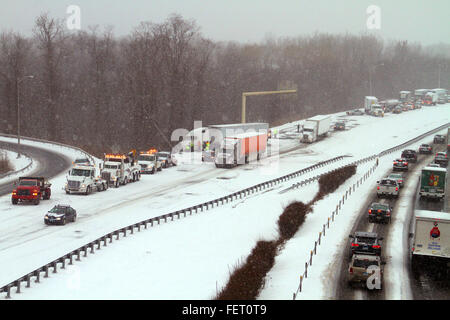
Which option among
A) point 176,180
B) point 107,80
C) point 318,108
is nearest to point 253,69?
point 318,108

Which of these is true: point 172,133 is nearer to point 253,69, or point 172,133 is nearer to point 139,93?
point 139,93

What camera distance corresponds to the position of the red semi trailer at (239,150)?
202ft

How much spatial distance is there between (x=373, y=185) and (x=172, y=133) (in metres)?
52.4

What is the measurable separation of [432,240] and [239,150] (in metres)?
37.6

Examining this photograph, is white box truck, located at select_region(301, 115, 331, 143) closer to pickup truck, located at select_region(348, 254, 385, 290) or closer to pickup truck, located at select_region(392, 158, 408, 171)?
pickup truck, located at select_region(392, 158, 408, 171)

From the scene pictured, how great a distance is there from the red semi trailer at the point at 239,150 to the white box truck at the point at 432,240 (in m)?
35.7

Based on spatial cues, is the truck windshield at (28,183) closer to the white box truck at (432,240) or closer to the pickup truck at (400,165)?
the white box truck at (432,240)

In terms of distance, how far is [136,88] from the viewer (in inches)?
3944

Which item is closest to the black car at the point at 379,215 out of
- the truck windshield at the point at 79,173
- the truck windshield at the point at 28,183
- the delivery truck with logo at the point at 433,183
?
the delivery truck with logo at the point at 433,183

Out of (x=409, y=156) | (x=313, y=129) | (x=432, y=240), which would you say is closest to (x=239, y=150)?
(x=409, y=156)

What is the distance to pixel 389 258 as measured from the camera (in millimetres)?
29656

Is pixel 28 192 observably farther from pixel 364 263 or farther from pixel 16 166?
pixel 364 263

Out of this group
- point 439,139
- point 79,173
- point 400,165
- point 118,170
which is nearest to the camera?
point 79,173

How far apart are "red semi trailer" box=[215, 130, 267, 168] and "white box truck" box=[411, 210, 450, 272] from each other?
35679mm
